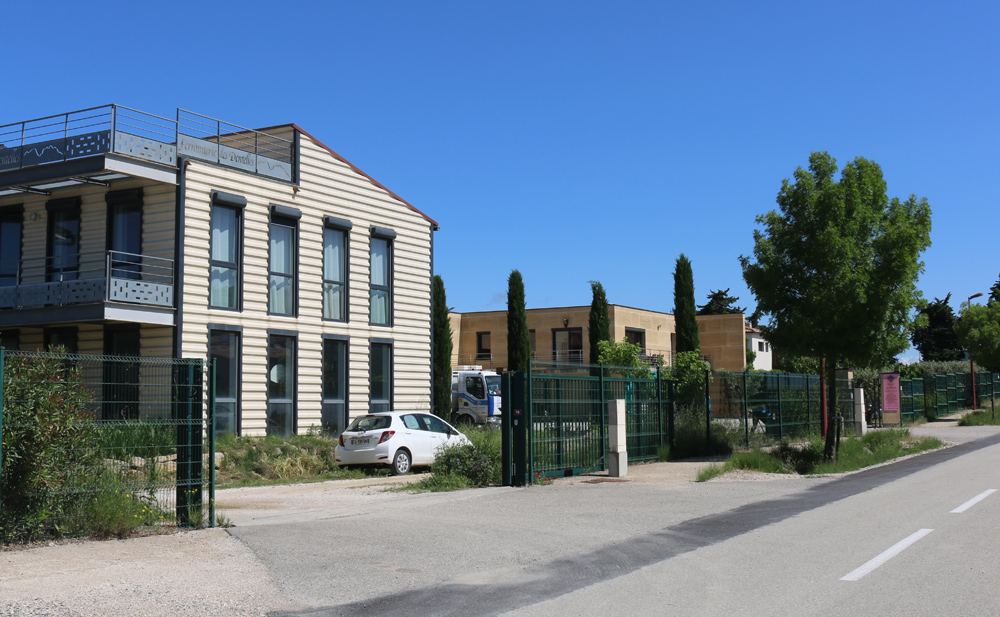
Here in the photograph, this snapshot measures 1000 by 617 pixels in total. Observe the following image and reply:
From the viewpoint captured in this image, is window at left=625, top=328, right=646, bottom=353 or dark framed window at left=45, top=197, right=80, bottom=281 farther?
window at left=625, top=328, right=646, bottom=353

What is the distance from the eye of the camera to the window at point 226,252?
21125 mm

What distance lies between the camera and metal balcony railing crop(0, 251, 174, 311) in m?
19.5

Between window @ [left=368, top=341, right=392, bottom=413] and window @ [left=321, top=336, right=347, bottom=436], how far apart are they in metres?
1.06

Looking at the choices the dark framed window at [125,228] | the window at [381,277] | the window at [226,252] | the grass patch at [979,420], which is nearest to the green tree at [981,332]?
the grass patch at [979,420]

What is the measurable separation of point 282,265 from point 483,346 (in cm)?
3530

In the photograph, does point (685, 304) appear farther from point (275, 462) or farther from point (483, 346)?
point (275, 462)

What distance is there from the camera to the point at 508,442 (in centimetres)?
1524

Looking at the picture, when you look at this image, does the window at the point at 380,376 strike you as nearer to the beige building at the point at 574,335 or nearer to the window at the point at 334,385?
the window at the point at 334,385

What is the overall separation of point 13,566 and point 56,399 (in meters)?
1.85

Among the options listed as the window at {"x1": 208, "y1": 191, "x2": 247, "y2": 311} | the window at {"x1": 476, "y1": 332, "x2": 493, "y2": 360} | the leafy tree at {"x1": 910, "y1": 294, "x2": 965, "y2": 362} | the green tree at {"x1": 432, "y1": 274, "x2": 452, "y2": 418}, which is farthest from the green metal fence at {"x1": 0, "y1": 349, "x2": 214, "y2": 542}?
the leafy tree at {"x1": 910, "y1": 294, "x2": 965, "y2": 362}

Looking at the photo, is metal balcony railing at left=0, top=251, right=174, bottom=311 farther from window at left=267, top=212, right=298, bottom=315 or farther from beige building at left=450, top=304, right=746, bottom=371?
beige building at left=450, top=304, right=746, bottom=371

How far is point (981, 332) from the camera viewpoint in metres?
40.2

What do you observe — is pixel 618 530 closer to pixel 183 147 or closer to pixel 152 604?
pixel 152 604

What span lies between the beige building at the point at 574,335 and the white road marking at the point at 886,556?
1654 inches
